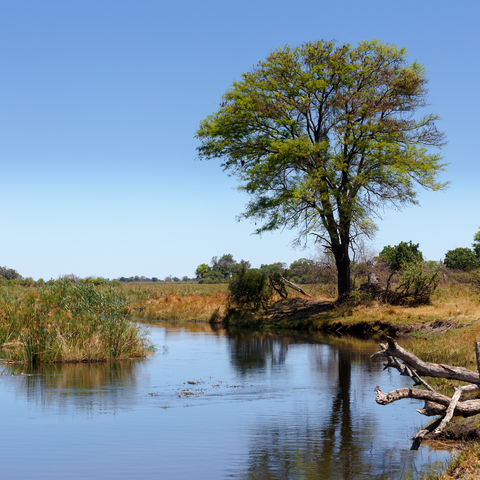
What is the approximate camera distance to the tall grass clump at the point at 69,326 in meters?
25.5

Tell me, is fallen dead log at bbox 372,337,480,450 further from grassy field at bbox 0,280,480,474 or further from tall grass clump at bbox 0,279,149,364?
tall grass clump at bbox 0,279,149,364

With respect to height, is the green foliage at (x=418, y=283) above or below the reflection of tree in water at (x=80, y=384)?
above

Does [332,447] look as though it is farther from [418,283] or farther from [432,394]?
[418,283]

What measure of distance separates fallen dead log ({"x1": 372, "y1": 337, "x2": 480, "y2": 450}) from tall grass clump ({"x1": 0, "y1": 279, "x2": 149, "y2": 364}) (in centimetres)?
1406

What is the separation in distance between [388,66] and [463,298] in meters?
15.5

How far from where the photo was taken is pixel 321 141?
4394 cm

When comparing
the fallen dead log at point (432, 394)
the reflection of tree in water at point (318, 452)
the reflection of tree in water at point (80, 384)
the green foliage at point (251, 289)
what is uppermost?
the green foliage at point (251, 289)

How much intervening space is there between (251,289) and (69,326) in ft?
89.1

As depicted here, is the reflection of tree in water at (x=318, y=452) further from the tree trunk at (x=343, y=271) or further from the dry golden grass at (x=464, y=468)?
the tree trunk at (x=343, y=271)

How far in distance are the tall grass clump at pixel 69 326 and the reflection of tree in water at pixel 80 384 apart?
1.83ft

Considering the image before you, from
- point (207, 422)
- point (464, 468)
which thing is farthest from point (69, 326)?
point (464, 468)

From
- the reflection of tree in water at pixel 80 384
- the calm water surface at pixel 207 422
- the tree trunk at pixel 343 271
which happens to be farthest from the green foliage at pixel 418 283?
the reflection of tree in water at pixel 80 384

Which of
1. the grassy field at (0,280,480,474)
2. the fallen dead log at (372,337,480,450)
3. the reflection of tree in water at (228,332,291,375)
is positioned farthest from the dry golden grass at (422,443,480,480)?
the reflection of tree in water at (228,332,291,375)

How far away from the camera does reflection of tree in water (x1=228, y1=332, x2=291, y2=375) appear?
28.0 m
